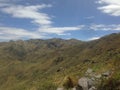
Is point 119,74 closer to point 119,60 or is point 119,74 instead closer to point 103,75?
point 103,75

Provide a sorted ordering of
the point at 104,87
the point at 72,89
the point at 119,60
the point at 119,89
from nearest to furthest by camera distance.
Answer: the point at 119,89 → the point at 104,87 → the point at 72,89 → the point at 119,60

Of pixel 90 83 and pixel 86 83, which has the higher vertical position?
pixel 86 83

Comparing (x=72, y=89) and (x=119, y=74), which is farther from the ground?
(x=119, y=74)

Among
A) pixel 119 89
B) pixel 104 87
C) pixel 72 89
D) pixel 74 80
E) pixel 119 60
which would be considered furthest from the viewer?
pixel 119 60

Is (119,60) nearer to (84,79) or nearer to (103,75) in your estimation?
(103,75)

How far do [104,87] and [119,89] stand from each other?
4.68m

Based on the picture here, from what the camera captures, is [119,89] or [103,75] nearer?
[119,89]

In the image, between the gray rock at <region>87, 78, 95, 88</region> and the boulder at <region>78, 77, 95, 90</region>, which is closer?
the boulder at <region>78, 77, 95, 90</region>

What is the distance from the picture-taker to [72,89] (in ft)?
216

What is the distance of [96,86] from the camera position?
2432 inches

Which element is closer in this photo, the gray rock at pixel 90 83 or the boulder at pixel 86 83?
the boulder at pixel 86 83

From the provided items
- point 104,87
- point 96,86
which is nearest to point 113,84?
point 104,87

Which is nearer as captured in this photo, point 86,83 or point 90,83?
point 86,83

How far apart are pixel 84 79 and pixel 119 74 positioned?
29.7ft
